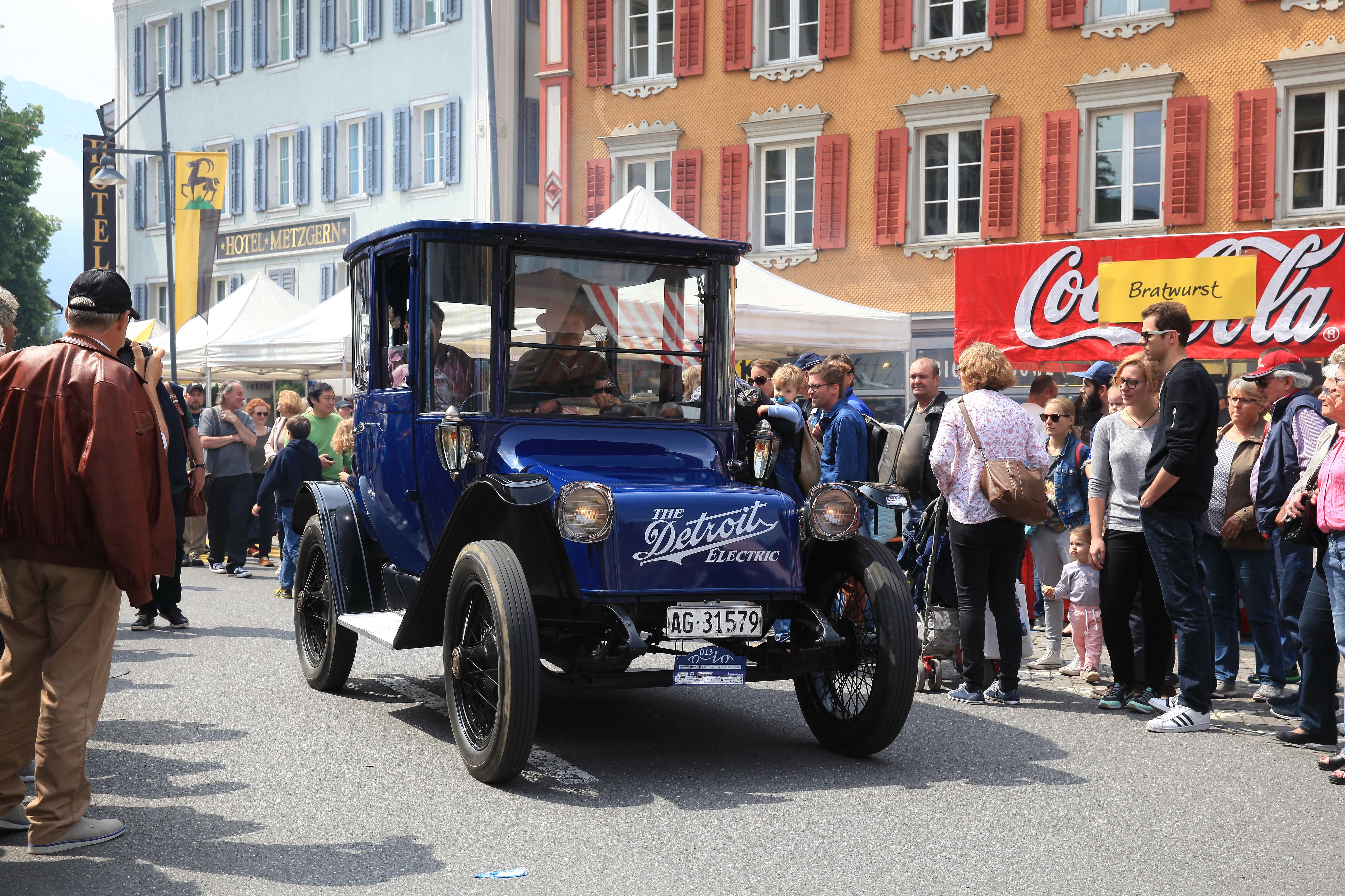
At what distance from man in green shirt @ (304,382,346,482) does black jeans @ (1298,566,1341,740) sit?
9.39 metres

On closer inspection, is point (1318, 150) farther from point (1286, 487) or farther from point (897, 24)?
point (1286, 487)

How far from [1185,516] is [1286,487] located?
0.93 metres

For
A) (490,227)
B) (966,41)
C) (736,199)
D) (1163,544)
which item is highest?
(966,41)

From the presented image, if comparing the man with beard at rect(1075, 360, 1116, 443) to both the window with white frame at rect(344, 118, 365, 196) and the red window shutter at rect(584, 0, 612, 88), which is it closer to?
the red window shutter at rect(584, 0, 612, 88)

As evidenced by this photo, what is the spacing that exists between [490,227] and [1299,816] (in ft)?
13.3

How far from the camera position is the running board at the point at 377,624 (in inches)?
247

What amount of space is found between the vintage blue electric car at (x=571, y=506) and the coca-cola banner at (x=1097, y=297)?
6137 mm

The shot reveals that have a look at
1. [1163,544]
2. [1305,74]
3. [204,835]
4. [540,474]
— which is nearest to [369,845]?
[204,835]

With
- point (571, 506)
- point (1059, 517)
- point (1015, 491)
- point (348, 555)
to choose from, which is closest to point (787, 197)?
point (1059, 517)

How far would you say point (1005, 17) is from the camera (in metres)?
20.2

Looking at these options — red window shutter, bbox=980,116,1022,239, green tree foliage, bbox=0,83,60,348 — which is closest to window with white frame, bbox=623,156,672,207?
red window shutter, bbox=980,116,1022,239

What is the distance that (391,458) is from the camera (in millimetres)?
6906

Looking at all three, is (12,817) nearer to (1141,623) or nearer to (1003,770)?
(1003,770)

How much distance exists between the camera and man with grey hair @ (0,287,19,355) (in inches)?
215
